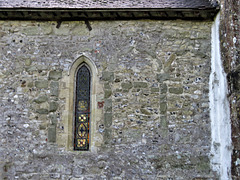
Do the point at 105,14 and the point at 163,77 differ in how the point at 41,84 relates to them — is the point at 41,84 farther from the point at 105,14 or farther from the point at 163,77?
the point at 163,77

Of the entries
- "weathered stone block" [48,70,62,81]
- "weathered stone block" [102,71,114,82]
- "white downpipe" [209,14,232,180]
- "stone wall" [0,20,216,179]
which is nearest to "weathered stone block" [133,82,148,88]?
"stone wall" [0,20,216,179]

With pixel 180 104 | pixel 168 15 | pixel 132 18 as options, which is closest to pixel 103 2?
pixel 132 18

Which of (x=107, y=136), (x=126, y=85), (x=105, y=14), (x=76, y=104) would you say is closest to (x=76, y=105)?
(x=76, y=104)

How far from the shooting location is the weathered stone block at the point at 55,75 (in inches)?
258

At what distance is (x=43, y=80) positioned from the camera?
655cm

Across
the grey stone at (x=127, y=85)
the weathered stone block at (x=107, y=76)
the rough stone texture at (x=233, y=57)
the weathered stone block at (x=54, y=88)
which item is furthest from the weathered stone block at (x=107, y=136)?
the rough stone texture at (x=233, y=57)

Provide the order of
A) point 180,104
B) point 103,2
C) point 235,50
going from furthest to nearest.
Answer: point 103,2 → point 180,104 → point 235,50

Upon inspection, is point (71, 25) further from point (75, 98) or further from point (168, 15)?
point (168, 15)

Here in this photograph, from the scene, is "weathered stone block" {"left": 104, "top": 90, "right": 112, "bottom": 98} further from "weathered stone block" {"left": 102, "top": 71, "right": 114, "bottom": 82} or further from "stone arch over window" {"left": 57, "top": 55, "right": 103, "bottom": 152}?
"weathered stone block" {"left": 102, "top": 71, "right": 114, "bottom": 82}

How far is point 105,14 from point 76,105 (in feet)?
7.46

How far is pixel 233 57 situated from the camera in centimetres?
580

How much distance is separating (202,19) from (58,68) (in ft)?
12.0

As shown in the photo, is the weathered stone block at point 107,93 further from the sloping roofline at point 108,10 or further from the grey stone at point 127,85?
the sloping roofline at point 108,10

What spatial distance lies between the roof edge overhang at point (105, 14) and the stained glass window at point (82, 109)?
1.27m
